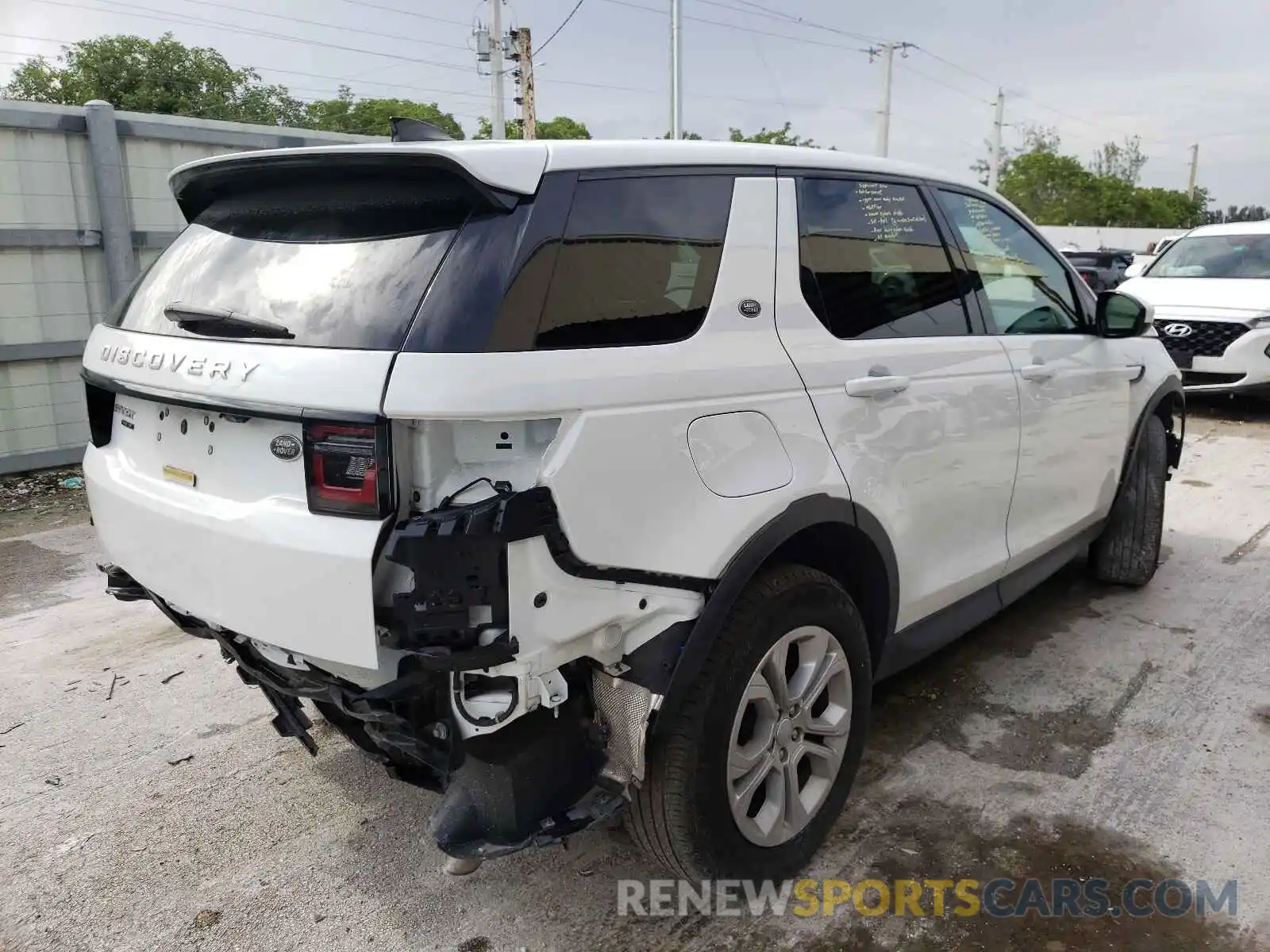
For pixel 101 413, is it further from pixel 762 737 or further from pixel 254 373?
pixel 762 737

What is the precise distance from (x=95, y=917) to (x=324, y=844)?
61 centimetres

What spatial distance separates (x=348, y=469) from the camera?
1.99 metres

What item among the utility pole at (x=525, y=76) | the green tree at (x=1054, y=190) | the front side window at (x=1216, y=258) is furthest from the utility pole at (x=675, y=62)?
the green tree at (x=1054, y=190)

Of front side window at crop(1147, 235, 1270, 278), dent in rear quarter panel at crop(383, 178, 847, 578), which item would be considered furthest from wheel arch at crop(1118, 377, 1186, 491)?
front side window at crop(1147, 235, 1270, 278)

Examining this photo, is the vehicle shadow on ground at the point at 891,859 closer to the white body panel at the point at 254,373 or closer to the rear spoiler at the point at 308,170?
the white body panel at the point at 254,373

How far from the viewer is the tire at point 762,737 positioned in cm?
227

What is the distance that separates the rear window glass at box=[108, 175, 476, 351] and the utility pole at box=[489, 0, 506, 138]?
24.5 m

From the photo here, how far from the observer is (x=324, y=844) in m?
2.90

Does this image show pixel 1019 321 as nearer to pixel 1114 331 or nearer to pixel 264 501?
pixel 1114 331

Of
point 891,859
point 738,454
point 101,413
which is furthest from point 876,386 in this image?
point 101,413

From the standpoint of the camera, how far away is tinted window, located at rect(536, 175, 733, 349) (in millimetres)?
2109

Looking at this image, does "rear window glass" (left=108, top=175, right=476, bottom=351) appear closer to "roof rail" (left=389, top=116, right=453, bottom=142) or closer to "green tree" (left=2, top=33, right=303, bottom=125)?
"roof rail" (left=389, top=116, right=453, bottom=142)

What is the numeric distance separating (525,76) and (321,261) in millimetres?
25098

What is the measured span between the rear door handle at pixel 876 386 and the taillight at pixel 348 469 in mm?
1312
